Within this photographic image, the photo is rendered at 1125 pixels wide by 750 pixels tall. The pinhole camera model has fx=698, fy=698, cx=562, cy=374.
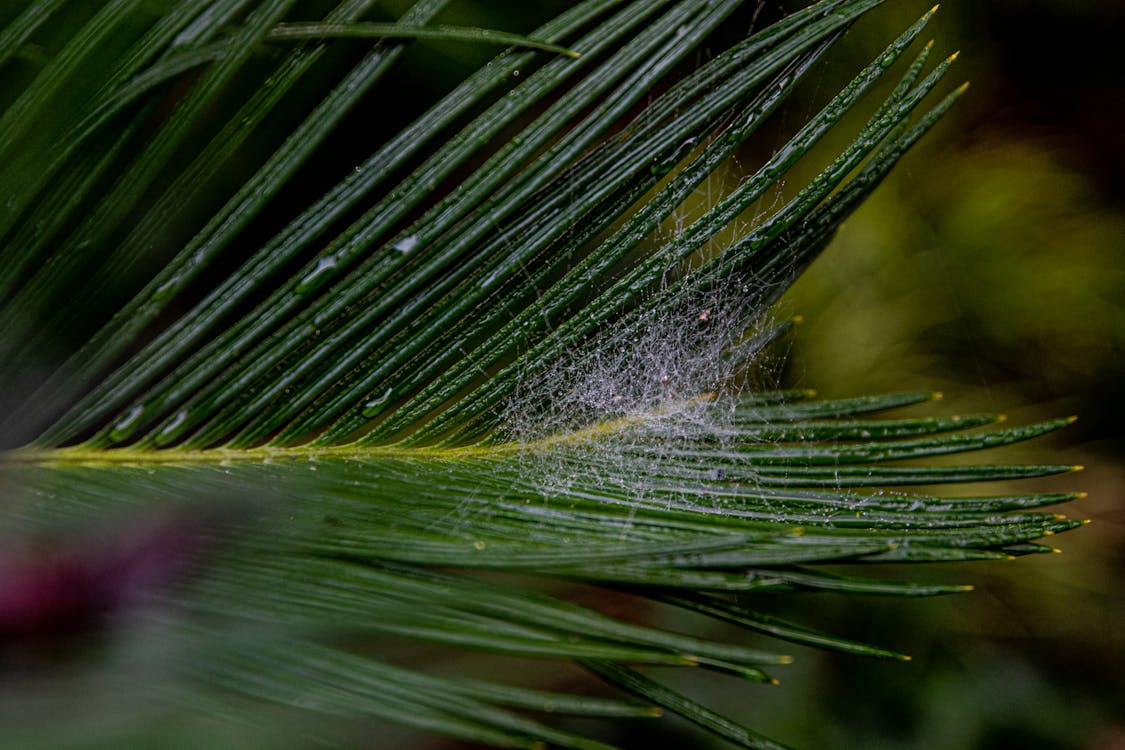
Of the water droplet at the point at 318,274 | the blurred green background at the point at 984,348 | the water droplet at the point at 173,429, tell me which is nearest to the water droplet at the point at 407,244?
the water droplet at the point at 318,274

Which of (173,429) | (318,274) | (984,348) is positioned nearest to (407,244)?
(318,274)

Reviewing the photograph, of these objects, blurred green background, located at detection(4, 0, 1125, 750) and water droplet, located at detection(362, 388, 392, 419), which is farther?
blurred green background, located at detection(4, 0, 1125, 750)

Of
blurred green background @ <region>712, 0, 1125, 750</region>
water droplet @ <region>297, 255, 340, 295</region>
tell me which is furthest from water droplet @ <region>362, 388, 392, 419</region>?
blurred green background @ <region>712, 0, 1125, 750</region>

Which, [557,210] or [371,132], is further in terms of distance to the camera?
[371,132]

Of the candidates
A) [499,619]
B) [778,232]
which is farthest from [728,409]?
[499,619]

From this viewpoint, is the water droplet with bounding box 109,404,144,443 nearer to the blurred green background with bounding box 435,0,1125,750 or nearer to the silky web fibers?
the silky web fibers

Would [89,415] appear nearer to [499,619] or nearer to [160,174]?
[160,174]
